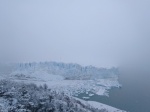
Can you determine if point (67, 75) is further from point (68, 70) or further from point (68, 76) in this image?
point (68, 70)

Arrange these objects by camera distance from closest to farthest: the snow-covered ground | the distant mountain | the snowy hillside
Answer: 1. the snow-covered ground
2. the snowy hillside
3. the distant mountain

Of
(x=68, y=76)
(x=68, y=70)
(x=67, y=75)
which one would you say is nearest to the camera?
(x=68, y=76)

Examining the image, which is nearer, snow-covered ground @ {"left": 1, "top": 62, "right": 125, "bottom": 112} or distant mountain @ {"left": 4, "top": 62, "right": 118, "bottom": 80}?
snow-covered ground @ {"left": 1, "top": 62, "right": 125, "bottom": 112}

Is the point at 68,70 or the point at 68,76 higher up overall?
the point at 68,70

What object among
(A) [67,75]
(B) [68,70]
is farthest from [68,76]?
(B) [68,70]

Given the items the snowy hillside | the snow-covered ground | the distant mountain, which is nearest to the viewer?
the snow-covered ground

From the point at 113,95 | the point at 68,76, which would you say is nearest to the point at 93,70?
the point at 68,76

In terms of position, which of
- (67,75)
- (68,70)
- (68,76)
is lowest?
(68,76)

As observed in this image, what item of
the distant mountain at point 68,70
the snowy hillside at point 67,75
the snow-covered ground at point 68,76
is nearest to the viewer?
the snow-covered ground at point 68,76

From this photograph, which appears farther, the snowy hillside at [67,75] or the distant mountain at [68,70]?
the distant mountain at [68,70]
